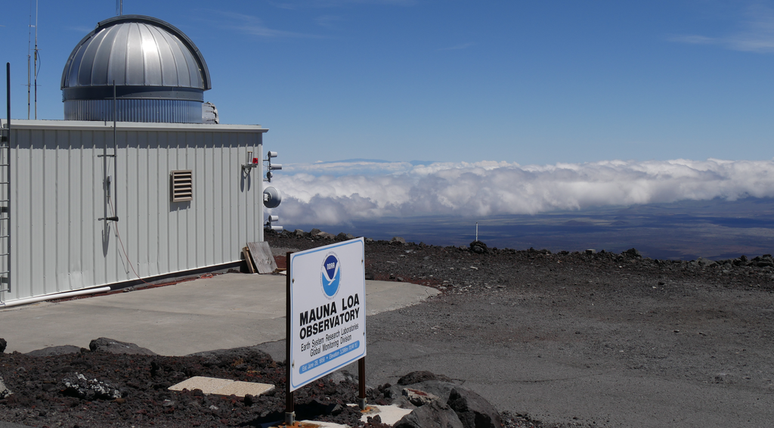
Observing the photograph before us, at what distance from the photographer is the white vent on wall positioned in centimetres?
1230

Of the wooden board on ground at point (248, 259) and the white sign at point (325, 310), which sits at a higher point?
the white sign at point (325, 310)

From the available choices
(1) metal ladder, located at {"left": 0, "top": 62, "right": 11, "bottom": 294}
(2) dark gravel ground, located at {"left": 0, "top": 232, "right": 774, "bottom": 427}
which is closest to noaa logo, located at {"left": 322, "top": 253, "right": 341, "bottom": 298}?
(2) dark gravel ground, located at {"left": 0, "top": 232, "right": 774, "bottom": 427}

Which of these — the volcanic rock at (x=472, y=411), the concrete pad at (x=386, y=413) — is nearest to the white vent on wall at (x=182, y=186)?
the concrete pad at (x=386, y=413)

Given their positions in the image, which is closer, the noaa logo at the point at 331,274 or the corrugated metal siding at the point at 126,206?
the noaa logo at the point at 331,274

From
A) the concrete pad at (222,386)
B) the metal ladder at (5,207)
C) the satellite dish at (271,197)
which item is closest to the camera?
the concrete pad at (222,386)

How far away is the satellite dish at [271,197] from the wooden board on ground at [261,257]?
13.3 ft

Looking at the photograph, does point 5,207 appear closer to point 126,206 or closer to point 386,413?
point 126,206

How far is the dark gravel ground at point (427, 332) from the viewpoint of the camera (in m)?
4.59

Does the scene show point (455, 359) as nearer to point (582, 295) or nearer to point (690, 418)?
point (690, 418)

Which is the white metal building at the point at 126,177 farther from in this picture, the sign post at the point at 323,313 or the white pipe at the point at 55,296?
the sign post at the point at 323,313

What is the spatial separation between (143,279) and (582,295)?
7.83m

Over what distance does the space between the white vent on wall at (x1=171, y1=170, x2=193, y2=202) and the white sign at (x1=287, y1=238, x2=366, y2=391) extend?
26.5 ft

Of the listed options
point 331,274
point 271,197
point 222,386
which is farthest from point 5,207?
point 271,197

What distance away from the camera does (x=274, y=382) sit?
561 centimetres
